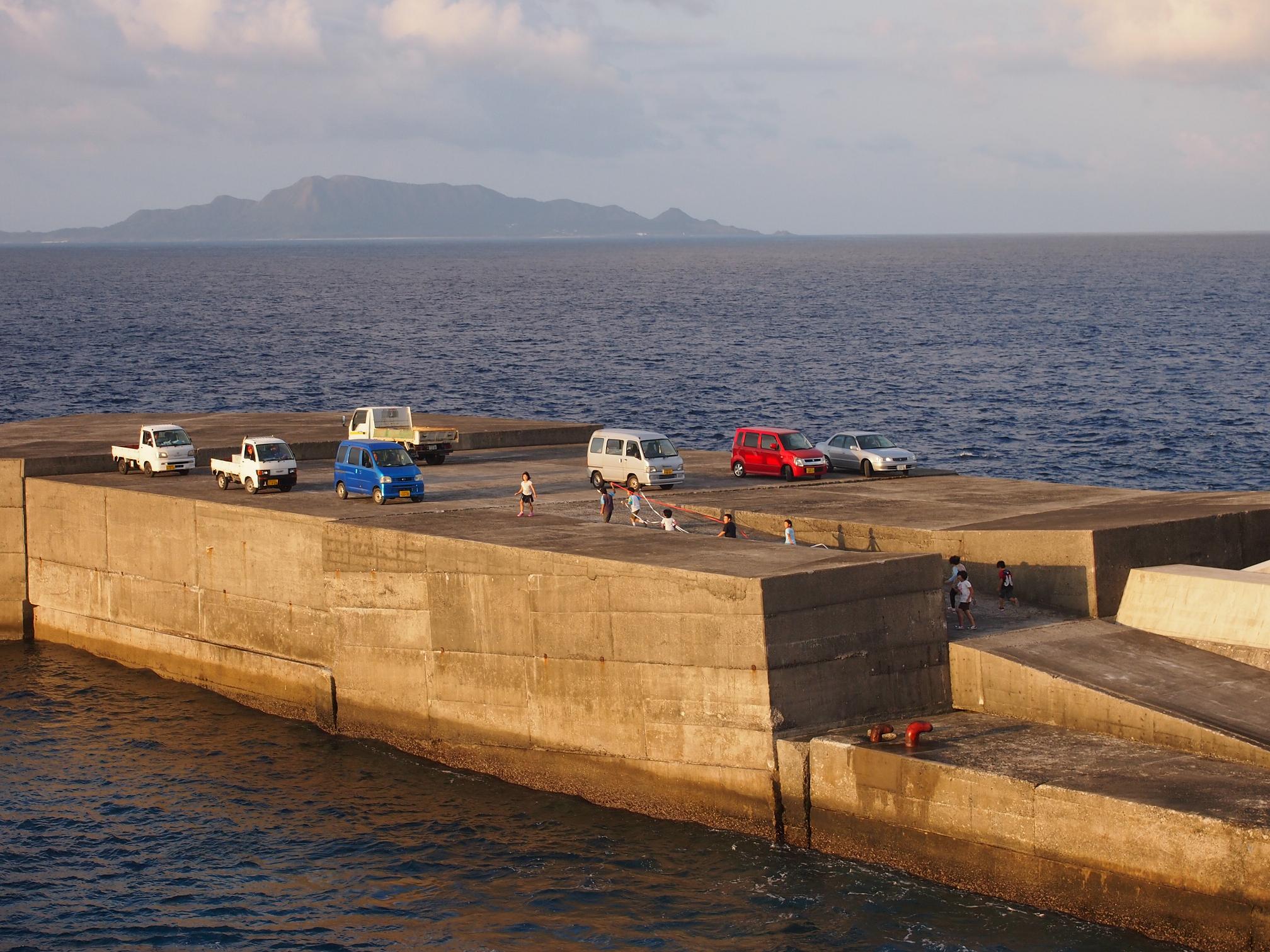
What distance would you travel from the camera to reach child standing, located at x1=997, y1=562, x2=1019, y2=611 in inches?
1203

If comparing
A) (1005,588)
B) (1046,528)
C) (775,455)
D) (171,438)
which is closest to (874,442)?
(775,455)

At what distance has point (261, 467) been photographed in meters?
38.2

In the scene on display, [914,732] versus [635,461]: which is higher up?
[635,461]

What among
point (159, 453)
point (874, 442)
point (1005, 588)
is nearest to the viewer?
point (1005, 588)

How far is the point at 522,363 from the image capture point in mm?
101312

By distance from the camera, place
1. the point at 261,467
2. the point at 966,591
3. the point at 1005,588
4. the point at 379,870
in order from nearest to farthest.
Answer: the point at 379,870, the point at 966,591, the point at 1005,588, the point at 261,467

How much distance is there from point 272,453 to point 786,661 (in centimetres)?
1815

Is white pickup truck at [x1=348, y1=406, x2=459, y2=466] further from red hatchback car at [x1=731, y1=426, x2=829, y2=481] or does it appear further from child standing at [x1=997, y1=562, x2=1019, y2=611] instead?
child standing at [x1=997, y1=562, x2=1019, y2=611]

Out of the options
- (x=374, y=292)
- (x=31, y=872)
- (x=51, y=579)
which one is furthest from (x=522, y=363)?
(x=374, y=292)

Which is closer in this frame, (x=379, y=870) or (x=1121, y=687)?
(x=379, y=870)

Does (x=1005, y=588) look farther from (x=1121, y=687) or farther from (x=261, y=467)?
(x=261, y=467)

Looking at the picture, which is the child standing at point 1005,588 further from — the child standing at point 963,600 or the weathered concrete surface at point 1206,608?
the weathered concrete surface at point 1206,608

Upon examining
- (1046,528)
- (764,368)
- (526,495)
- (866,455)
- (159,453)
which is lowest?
(1046,528)

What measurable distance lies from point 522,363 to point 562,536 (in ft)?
235
